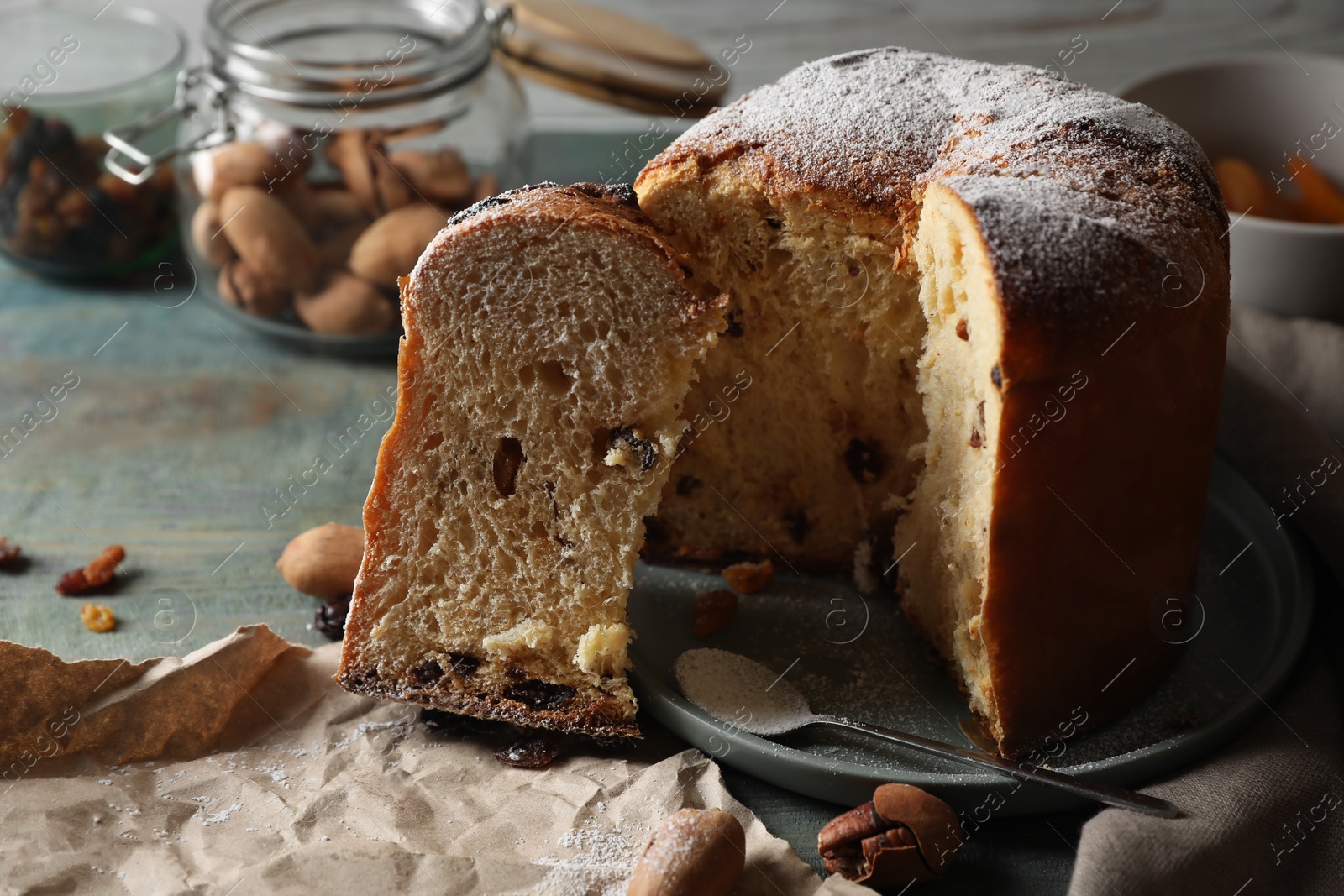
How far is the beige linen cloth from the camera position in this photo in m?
1.80

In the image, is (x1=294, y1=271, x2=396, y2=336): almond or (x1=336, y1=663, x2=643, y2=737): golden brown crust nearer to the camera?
(x1=336, y1=663, x2=643, y2=737): golden brown crust

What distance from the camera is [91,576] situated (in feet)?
8.43

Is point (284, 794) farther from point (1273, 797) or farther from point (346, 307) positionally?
point (1273, 797)

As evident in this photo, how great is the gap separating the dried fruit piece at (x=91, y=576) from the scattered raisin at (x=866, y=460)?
162 centimetres

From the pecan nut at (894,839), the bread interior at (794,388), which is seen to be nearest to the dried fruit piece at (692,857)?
the pecan nut at (894,839)

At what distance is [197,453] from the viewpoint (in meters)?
3.01

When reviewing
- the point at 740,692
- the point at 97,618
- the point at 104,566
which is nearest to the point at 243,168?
the point at 104,566

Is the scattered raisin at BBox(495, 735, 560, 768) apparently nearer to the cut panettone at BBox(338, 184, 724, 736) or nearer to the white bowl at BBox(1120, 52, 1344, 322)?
the cut panettone at BBox(338, 184, 724, 736)

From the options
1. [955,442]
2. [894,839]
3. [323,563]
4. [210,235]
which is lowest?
→ [323,563]

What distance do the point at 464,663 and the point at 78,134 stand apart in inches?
89.5

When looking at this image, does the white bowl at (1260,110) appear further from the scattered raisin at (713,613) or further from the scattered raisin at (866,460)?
the scattered raisin at (713,613)

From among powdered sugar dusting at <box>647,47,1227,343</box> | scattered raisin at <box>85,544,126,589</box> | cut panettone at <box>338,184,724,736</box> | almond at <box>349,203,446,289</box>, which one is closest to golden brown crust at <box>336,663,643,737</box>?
cut panettone at <box>338,184,724,736</box>

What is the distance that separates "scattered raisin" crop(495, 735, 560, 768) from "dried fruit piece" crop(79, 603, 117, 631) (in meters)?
0.93

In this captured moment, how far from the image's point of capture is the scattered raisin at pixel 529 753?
82.8 inches
